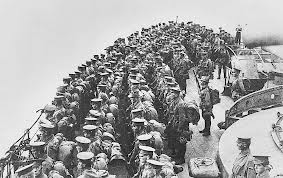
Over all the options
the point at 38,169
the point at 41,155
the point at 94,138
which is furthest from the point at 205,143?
the point at 38,169

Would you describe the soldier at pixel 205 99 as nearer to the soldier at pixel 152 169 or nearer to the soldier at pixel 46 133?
the soldier at pixel 46 133

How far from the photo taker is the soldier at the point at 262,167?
5344mm

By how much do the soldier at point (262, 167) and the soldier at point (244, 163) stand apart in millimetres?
267

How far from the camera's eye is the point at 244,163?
5793mm

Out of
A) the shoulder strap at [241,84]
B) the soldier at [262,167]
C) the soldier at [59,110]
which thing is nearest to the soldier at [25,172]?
the soldier at [262,167]

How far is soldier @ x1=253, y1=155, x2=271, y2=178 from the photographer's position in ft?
17.5

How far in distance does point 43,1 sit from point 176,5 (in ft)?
41.0

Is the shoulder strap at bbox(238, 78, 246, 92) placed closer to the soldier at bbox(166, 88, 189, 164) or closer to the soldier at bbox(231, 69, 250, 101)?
the soldier at bbox(231, 69, 250, 101)

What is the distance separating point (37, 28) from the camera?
2666 cm

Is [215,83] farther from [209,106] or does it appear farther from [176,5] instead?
[176,5]

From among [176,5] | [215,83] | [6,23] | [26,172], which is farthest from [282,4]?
[26,172]

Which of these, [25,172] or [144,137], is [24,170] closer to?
[25,172]

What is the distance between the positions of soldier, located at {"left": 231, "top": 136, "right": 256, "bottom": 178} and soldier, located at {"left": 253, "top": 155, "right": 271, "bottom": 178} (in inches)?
10.5

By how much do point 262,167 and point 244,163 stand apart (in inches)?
17.1
